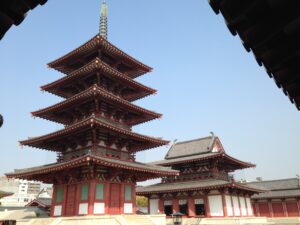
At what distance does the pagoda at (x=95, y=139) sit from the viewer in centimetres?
2158

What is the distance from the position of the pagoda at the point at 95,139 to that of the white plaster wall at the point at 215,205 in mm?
9735

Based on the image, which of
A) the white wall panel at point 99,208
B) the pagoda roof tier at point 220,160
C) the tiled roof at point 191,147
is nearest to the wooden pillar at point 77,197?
the white wall panel at point 99,208

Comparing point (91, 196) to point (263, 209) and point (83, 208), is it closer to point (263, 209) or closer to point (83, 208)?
point (83, 208)

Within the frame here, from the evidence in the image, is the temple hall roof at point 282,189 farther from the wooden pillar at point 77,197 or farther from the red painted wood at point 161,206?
the wooden pillar at point 77,197

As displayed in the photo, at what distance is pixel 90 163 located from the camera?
20.0 meters

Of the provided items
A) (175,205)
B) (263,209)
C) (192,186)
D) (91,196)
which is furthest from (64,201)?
(263,209)

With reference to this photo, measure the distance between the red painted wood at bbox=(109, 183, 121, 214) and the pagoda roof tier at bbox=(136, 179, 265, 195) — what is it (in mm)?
12157

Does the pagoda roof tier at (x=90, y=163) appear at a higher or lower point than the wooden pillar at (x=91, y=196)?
higher

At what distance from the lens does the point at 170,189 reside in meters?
34.5

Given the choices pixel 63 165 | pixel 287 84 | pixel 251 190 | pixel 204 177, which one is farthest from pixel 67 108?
pixel 251 190

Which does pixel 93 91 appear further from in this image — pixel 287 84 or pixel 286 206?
pixel 286 206

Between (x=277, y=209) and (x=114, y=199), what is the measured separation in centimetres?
3764

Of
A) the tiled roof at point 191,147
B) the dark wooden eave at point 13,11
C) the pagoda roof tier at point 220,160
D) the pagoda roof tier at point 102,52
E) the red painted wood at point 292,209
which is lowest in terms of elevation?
the red painted wood at point 292,209

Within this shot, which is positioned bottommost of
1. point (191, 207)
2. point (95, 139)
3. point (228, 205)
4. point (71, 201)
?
point (191, 207)
